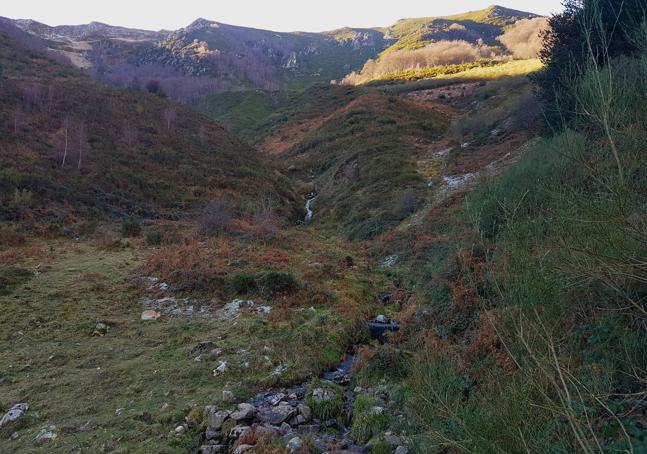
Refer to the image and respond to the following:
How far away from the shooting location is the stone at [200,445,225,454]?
5.37 meters

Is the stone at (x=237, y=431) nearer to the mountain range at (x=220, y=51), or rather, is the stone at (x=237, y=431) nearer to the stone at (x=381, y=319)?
the stone at (x=381, y=319)

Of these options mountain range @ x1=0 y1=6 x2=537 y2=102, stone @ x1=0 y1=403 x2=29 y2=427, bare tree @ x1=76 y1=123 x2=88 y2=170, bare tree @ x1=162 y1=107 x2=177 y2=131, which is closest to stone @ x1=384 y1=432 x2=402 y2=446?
stone @ x1=0 y1=403 x2=29 y2=427

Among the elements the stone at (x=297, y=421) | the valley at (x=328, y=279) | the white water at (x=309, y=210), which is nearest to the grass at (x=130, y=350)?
the valley at (x=328, y=279)

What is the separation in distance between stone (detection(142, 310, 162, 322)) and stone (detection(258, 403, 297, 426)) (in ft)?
17.1

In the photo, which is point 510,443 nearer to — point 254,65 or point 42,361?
point 42,361

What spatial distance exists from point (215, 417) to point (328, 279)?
7.56 metres

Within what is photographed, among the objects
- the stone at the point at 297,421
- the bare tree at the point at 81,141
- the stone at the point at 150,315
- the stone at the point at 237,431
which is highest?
the bare tree at the point at 81,141

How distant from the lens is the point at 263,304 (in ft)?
36.3

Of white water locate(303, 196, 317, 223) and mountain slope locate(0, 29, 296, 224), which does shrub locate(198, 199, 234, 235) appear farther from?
white water locate(303, 196, 317, 223)

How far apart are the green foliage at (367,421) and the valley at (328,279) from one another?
31mm

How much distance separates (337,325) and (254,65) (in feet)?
442

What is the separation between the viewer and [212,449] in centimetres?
541

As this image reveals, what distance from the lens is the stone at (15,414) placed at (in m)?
6.07

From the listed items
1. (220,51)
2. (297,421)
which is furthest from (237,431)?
(220,51)
